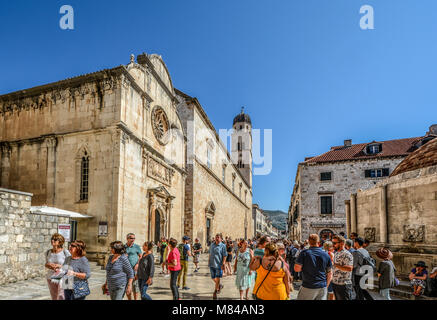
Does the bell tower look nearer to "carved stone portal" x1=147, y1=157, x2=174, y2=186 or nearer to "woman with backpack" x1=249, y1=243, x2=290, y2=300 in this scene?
"carved stone portal" x1=147, y1=157, x2=174, y2=186

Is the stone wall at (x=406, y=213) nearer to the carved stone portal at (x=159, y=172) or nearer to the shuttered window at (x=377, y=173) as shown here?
the carved stone portal at (x=159, y=172)

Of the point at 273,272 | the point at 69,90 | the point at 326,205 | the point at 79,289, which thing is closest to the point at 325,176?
the point at 326,205

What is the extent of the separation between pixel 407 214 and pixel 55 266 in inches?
368

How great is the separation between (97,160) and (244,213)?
4111 centimetres

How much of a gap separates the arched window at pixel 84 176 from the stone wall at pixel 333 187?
22.0m

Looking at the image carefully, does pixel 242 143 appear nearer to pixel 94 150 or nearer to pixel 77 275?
pixel 94 150

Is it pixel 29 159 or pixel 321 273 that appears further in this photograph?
pixel 29 159

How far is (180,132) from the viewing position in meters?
22.2

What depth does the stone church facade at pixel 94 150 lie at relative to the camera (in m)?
13.7

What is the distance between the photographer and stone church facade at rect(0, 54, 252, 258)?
13719mm

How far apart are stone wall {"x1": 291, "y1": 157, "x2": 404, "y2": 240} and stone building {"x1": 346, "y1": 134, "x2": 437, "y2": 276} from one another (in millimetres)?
18975
